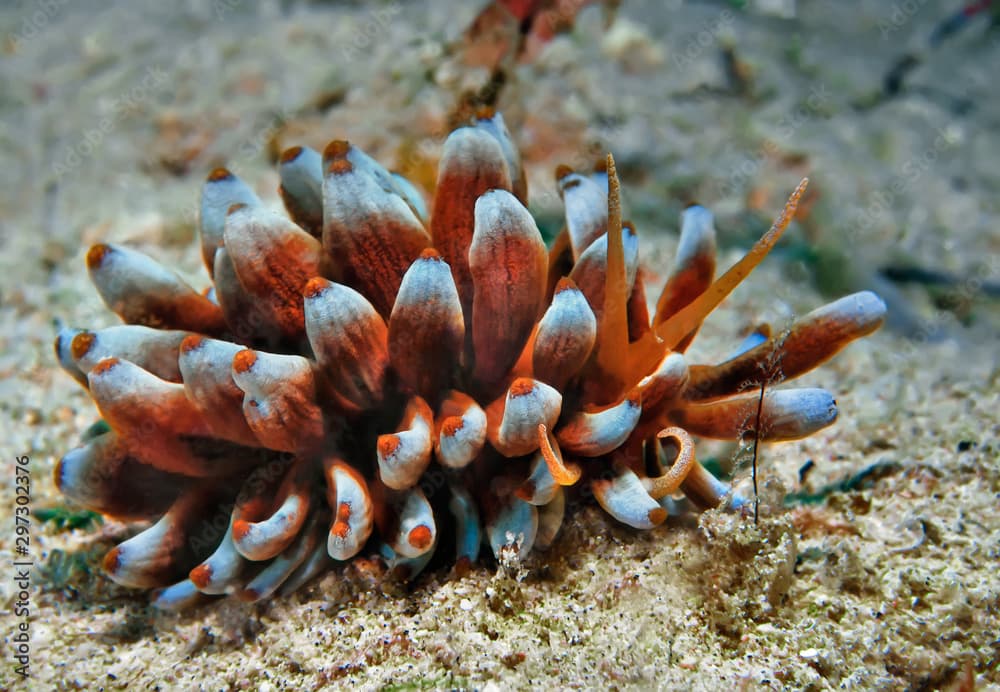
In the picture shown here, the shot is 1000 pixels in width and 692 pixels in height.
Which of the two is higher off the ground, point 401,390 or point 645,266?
point 401,390

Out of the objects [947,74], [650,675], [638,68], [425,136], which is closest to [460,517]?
[650,675]

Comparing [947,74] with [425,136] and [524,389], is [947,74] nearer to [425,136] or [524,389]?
[425,136]

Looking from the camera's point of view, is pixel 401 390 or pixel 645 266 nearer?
pixel 401 390
